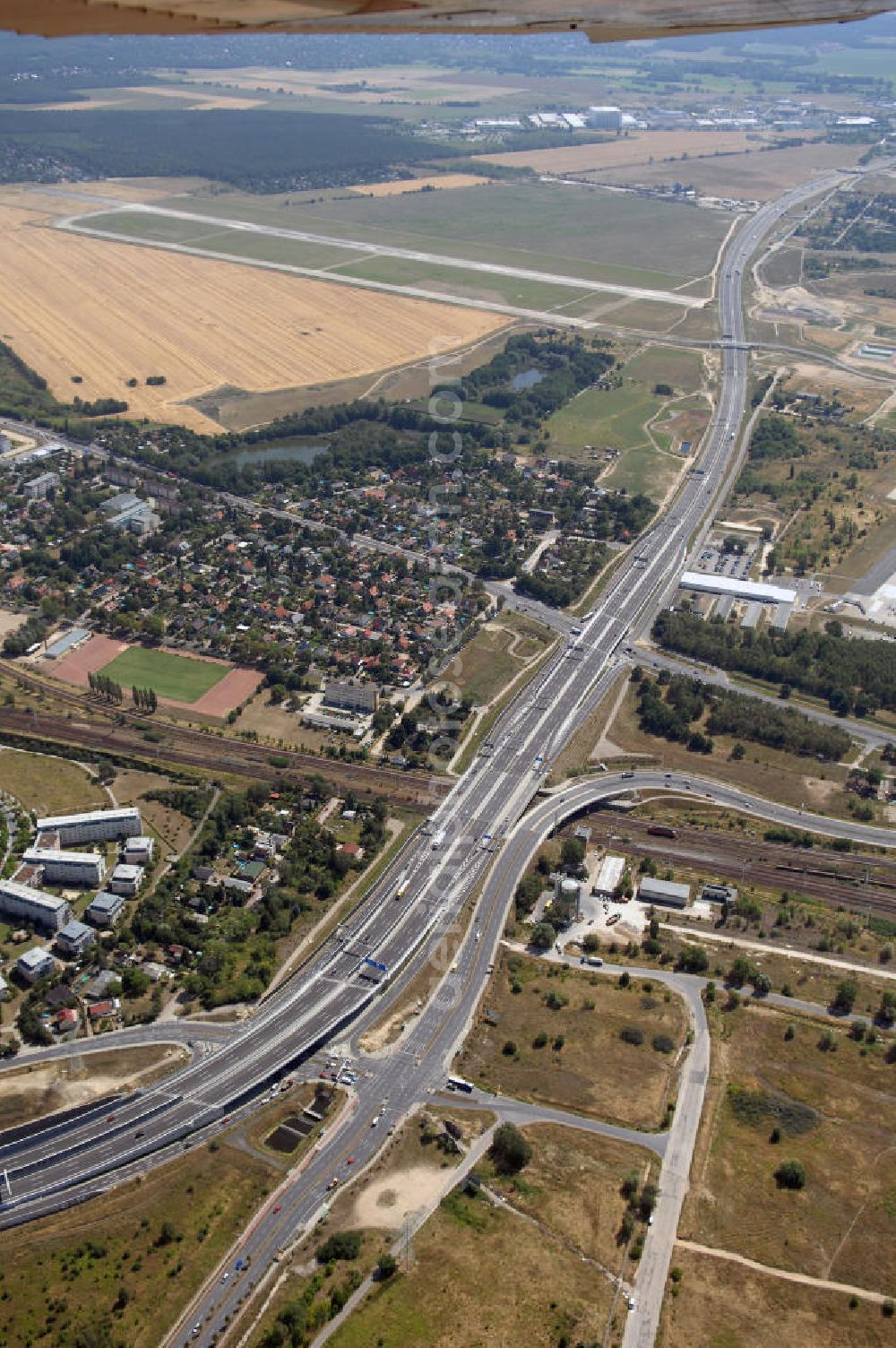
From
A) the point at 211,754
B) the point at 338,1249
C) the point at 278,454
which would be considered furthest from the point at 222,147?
the point at 338,1249

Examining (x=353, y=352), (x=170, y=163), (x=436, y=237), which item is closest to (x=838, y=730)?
(x=353, y=352)

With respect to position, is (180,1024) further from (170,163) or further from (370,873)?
(170,163)

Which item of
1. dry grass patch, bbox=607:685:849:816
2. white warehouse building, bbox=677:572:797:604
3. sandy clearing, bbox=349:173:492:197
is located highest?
sandy clearing, bbox=349:173:492:197

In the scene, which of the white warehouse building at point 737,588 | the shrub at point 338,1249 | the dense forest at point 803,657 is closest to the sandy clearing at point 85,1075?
the shrub at point 338,1249

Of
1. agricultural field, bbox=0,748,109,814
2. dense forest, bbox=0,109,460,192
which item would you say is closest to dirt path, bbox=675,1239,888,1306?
agricultural field, bbox=0,748,109,814

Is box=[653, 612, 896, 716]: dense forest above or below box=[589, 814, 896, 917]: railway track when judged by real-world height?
above

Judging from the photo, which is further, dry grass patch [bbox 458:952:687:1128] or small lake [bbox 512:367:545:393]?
small lake [bbox 512:367:545:393]

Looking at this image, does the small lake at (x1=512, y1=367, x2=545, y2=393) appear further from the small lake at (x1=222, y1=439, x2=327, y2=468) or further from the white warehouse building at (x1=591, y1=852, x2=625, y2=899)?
the white warehouse building at (x1=591, y1=852, x2=625, y2=899)
